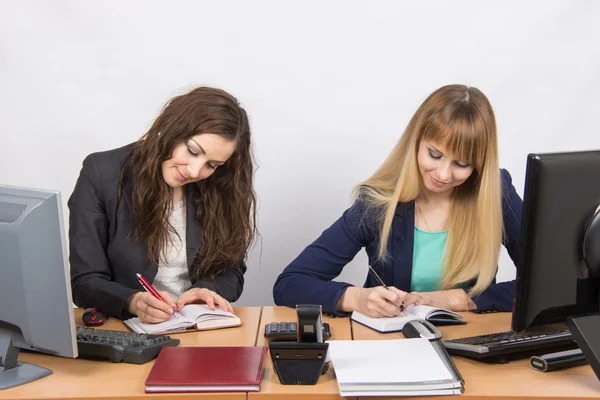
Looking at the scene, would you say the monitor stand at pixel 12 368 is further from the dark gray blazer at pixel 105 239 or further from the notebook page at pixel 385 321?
the notebook page at pixel 385 321

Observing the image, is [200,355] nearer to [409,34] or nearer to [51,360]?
[51,360]

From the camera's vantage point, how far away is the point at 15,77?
3416mm

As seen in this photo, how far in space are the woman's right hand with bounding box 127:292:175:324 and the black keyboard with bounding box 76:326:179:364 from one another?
0.17 metres

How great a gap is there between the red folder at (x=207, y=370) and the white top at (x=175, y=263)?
2.32ft

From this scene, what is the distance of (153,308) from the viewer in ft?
6.66

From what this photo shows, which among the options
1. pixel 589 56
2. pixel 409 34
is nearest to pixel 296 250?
pixel 409 34

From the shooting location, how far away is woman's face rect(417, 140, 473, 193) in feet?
7.52

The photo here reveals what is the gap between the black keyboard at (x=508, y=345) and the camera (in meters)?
1.76

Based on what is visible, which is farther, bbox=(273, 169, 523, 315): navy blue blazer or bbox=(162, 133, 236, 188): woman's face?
bbox=(273, 169, 523, 315): navy blue blazer

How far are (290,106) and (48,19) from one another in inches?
45.0

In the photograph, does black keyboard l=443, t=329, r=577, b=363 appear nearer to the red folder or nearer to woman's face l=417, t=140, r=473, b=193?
the red folder

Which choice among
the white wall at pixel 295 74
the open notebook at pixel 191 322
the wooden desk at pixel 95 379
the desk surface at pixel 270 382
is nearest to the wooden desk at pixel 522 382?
the desk surface at pixel 270 382

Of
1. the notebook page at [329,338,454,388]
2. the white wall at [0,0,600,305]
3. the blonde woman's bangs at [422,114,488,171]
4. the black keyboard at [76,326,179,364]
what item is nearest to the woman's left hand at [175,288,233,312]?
the black keyboard at [76,326,179,364]

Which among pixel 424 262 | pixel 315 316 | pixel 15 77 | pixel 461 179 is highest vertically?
pixel 15 77
